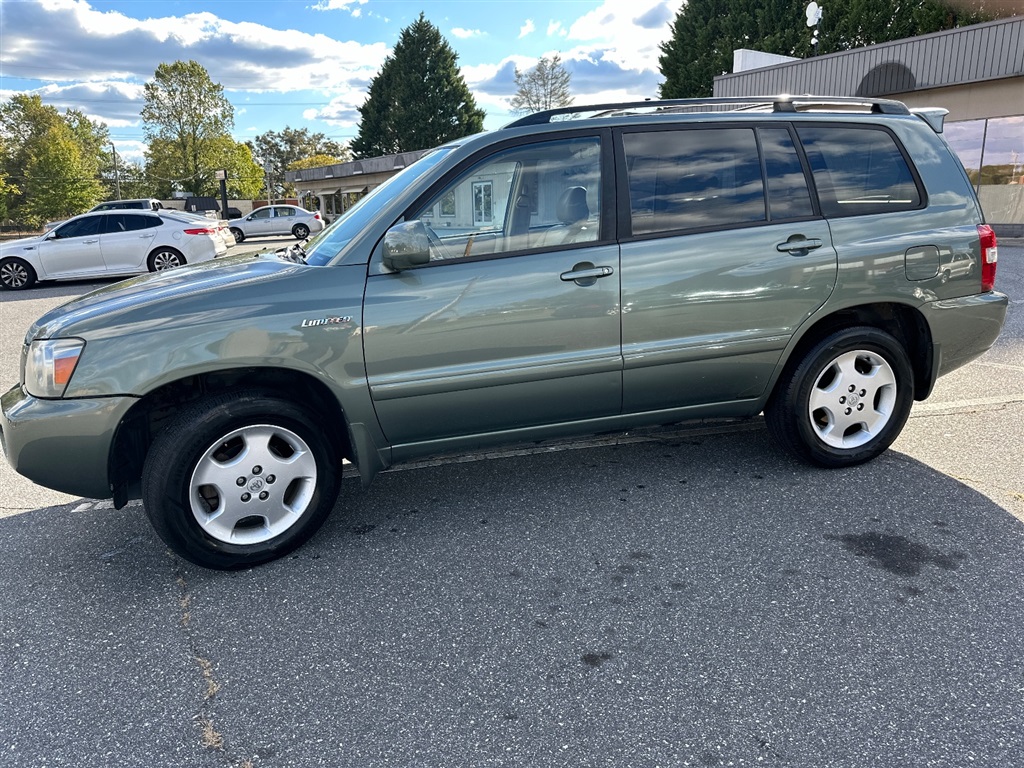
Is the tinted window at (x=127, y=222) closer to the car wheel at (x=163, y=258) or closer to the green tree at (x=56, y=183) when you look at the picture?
the car wheel at (x=163, y=258)

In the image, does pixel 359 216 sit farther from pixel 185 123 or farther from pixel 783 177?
pixel 185 123

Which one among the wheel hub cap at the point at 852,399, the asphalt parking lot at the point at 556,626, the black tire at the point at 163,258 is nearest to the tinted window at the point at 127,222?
the black tire at the point at 163,258

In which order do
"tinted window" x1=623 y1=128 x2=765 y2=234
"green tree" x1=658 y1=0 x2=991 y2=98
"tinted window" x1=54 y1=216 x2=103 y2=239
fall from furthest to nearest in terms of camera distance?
1. "green tree" x1=658 y1=0 x2=991 y2=98
2. "tinted window" x1=54 y1=216 x2=103 y2=239
3. "tinted window" x1=623 y1=128 x2=765 y2=234

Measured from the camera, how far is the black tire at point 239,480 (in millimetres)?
2910

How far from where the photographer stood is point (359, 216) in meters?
3.46

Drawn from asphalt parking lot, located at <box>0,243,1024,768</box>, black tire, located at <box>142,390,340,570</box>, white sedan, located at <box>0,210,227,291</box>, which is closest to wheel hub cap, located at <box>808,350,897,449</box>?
asphalt parking lot, located at <box>0,243,1024,768</box>

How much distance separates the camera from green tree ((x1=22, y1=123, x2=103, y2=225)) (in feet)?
202

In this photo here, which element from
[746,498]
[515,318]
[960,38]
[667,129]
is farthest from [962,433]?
[960,38]

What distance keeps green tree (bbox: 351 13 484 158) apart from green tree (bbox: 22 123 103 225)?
2554cm

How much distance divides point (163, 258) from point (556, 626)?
13970 mm

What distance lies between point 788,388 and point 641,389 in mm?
848

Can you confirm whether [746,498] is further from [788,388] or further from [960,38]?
[960,38]

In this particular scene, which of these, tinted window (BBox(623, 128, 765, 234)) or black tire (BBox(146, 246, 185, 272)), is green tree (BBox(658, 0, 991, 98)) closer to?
black tire (BBox(146, 246, 185, 272))

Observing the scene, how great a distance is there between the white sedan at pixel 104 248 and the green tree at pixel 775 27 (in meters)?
26.2
